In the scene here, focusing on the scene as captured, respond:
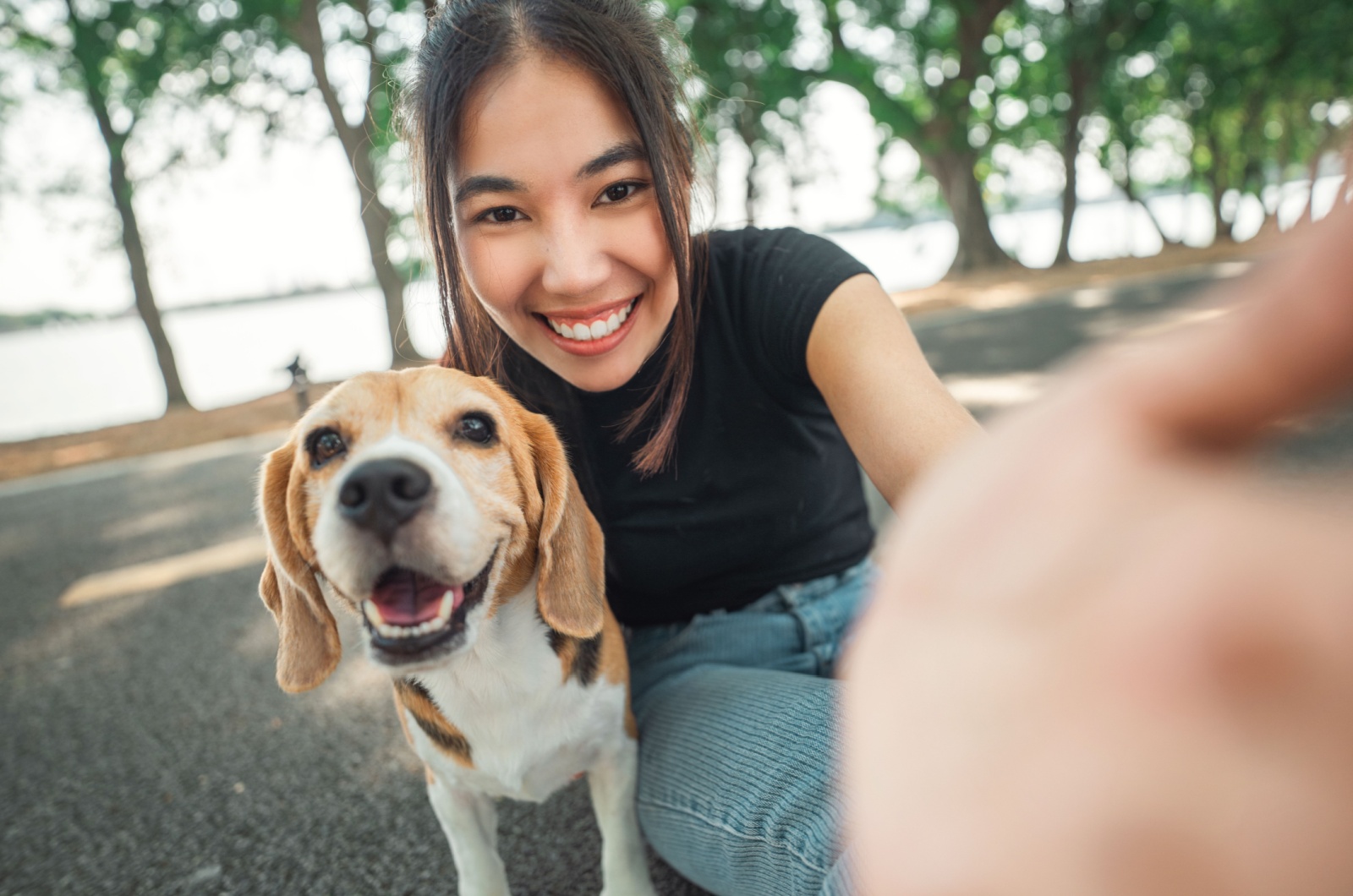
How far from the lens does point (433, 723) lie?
1.73m

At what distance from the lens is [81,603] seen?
4238 millimetres

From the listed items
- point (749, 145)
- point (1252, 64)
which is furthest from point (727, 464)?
point (1252, 64)

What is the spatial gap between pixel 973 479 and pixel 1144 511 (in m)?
0.09

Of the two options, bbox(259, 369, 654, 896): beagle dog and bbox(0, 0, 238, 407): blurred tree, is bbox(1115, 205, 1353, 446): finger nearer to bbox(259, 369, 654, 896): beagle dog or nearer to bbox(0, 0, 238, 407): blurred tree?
bbox(259, 369, 654, 896): beagle dog

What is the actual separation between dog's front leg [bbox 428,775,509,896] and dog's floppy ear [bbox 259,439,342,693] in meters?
0.40

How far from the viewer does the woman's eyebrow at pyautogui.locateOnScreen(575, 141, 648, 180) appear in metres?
1.61

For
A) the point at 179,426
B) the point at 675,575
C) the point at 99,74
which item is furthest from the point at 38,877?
the point at 99,74

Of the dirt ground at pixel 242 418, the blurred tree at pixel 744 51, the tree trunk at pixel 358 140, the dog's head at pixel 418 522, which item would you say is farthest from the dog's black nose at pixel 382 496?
the blurred tree at pixel 744 51

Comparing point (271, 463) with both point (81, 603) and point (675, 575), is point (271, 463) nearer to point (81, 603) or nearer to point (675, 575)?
point (675, 575)

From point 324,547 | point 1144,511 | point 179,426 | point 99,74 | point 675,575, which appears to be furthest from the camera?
point 99,74

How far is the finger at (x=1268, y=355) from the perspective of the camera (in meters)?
0.35

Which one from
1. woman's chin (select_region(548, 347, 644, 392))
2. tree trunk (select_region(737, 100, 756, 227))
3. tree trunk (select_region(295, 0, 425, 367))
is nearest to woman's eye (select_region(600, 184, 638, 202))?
woman's chin (select_region(548, 347, 644, 392))

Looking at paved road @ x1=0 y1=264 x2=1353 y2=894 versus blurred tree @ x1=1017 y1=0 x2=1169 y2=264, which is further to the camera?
blurred tree @ x1=1017 y1=0 x2=1169 y2=264

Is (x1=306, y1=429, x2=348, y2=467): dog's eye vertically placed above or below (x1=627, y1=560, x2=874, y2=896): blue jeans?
above
